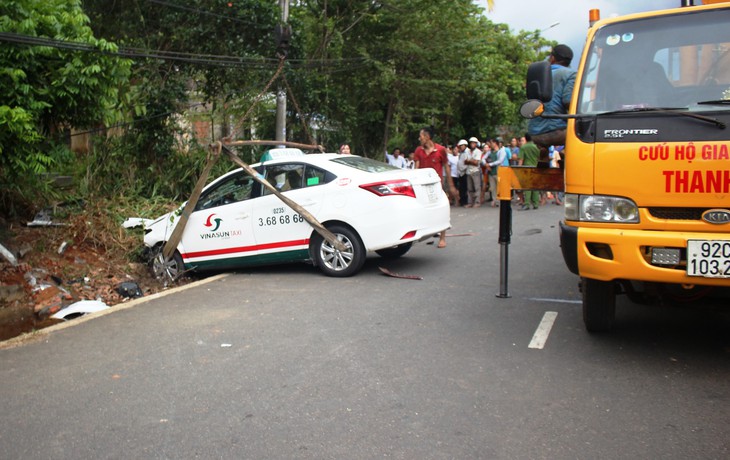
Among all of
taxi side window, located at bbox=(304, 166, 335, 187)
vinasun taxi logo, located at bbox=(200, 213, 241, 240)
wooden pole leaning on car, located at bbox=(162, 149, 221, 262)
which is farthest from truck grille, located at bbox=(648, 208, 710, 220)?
wooden pole leaning on car, located at bbox=(162, 149, 221, 262)

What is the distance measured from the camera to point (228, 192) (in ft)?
31.3

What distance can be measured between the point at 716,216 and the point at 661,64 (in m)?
1.34

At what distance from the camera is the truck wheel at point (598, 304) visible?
5.23 metres

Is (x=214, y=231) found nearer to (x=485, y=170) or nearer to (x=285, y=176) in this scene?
(x=285, y=176)

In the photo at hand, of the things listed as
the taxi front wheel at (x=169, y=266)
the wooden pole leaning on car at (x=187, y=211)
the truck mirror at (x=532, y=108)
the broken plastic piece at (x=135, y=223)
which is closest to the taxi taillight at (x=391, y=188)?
the wooden pole leaning on car at (x=187, y=211)

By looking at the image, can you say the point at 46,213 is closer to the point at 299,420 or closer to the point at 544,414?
the point at 299,420

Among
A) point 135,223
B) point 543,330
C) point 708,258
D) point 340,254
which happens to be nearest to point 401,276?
point 340,254

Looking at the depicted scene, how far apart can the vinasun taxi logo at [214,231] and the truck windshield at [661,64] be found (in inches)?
218

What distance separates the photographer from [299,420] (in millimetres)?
4156

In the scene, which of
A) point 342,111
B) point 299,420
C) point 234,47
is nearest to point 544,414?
point 299,420

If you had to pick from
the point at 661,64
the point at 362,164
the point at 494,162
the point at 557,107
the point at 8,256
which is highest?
the point at 661,64

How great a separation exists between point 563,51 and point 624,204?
2746 mm

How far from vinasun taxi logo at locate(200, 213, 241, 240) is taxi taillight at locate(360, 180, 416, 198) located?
6.83 ft

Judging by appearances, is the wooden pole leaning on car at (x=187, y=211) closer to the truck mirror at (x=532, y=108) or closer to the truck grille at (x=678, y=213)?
the truck mirror at (x=532, y=108)
